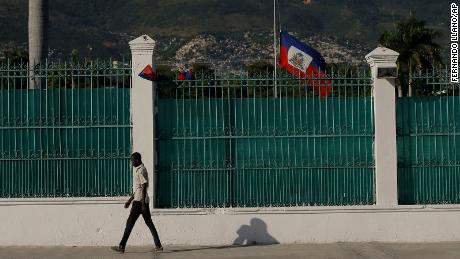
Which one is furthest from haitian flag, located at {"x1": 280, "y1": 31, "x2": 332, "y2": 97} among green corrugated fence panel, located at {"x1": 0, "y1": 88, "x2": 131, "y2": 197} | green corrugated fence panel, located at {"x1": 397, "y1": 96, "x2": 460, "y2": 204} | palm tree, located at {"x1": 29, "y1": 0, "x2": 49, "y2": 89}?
palm tree, located at {"x1": 29, "y1": 0, "x2": 49, "y2": 89}

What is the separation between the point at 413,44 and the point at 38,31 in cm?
2914

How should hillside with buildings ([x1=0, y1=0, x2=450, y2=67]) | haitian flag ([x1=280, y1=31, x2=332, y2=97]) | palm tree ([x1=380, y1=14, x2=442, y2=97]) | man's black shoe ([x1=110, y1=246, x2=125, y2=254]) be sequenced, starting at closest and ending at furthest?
man's black shoe ([x1=110, y1=246, x2=125, y2=254])
haitian flag ([x1=280, y1=31, x2=332, y2=97])
palm tree ([x1=380, y1=14, x2=442, y2=97])
hillside with buildings ([x1=0, y1=0, x2=450, y2=67])

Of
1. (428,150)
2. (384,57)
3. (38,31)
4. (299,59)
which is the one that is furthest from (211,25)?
(428,150)

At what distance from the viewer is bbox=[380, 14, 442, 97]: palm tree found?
131ft

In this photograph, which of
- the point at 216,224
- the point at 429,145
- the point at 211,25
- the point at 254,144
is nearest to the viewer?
the point at 216,224

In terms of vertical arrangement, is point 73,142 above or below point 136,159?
above

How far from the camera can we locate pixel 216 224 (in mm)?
12664

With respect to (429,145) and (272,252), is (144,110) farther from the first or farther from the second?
(429,145)

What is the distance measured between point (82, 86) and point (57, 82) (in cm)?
39

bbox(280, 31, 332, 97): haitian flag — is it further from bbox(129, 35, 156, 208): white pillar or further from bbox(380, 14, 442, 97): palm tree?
bbox(380, 14, 442, 97): palm tree

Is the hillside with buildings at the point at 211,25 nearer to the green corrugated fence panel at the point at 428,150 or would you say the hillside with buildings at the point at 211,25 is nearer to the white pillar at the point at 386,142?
the green corrugated fence panel at the point at 428,150

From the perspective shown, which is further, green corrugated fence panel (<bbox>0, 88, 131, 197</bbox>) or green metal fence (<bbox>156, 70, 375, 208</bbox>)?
green metal fence (<bbox>156, 70, 375, 208</bbox>)

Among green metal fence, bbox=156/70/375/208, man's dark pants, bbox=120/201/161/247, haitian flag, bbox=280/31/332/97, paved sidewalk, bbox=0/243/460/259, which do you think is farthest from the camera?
haitian flag, bbox=280/31/332/97

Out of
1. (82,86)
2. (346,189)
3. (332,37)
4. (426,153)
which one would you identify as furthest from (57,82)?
(332,37)
